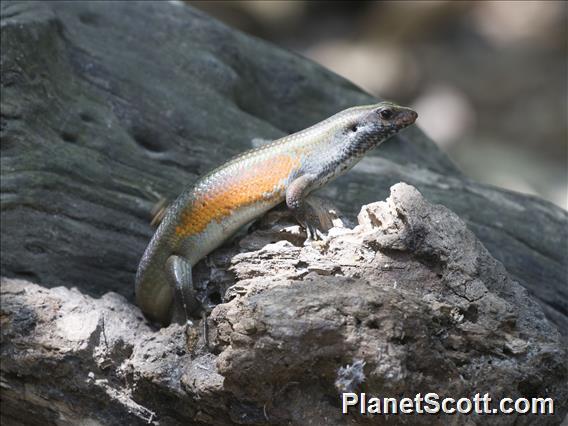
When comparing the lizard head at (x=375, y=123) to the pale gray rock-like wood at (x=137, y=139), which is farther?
the pale gray rock-like wood at (x=137, y=139)

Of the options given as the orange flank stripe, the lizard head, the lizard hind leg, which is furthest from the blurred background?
the lizard hind leg

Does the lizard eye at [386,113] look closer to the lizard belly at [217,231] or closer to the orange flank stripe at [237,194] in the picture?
the orange flank stripe at [237,194]

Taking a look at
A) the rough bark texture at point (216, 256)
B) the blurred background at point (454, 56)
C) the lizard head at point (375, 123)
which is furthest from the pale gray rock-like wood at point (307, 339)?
the blurred background at point (454, 56)

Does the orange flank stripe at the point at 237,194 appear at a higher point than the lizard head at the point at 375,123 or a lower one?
lower

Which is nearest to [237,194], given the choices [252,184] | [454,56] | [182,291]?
[252,184]

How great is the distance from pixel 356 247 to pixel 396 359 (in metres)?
0.78

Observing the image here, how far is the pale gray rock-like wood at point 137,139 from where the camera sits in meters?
5.11

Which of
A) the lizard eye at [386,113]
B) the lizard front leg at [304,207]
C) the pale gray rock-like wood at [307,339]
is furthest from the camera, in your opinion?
the lizard eye at [386,113]

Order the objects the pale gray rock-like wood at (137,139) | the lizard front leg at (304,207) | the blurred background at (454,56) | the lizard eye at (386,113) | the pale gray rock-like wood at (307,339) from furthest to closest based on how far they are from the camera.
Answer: the blurred background at (454,56) < the pale gray rock-like wood at (137,139) < the lizard eye at (386,113) < the lizard front leg at (304,207) < the pale gray rock-like wood at (307,339)

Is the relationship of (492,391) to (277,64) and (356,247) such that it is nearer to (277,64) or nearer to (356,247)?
(356,247)

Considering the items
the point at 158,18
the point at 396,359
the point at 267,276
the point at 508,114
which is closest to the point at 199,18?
the point at 158,18

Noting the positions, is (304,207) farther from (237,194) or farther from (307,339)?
(307,339)

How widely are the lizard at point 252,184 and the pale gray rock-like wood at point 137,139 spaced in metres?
0.58

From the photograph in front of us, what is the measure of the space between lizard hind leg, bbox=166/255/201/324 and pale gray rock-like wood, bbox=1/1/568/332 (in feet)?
2.03
